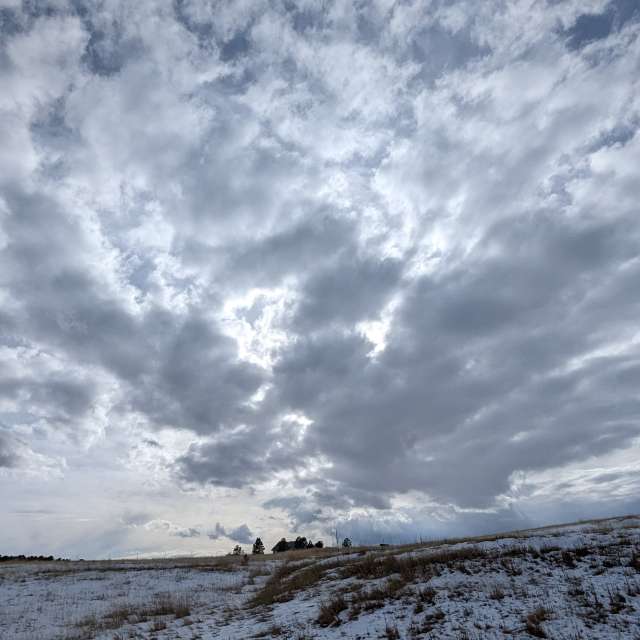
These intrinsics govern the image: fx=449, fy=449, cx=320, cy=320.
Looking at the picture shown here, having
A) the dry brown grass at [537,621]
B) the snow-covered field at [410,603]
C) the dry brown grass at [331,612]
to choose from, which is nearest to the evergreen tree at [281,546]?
the snow-covered field at [410,603]

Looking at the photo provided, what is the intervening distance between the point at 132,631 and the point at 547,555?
65.9 ft

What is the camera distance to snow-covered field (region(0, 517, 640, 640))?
14.2 m

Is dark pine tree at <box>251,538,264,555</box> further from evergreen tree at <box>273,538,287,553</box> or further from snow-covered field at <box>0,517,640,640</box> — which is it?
snow-covered field at <box>0,517,640,640</box>

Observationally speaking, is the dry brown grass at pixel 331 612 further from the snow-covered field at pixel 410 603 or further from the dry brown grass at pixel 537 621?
the dry brown grass at pixel 537 621

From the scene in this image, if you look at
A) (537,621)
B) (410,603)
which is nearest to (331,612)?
(410,603)

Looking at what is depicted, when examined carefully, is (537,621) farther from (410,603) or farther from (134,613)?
(134,613)

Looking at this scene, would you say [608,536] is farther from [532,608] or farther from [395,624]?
[395,624]

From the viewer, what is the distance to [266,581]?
Result: 1524 inches

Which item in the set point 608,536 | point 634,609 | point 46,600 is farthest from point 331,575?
point 46,600

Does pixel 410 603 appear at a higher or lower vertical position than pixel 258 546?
lower

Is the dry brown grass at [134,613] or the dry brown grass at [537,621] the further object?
the dry brown grass at [134,613]

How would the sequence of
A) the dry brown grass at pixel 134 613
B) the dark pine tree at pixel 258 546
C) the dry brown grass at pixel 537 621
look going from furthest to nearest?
the dark pine tree at pixel 258 546 → the dry brown grass at pixel 134 613 → the dry brown grass at pixel 537 621

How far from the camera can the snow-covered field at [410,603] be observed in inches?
559

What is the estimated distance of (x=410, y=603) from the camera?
57.9ft
